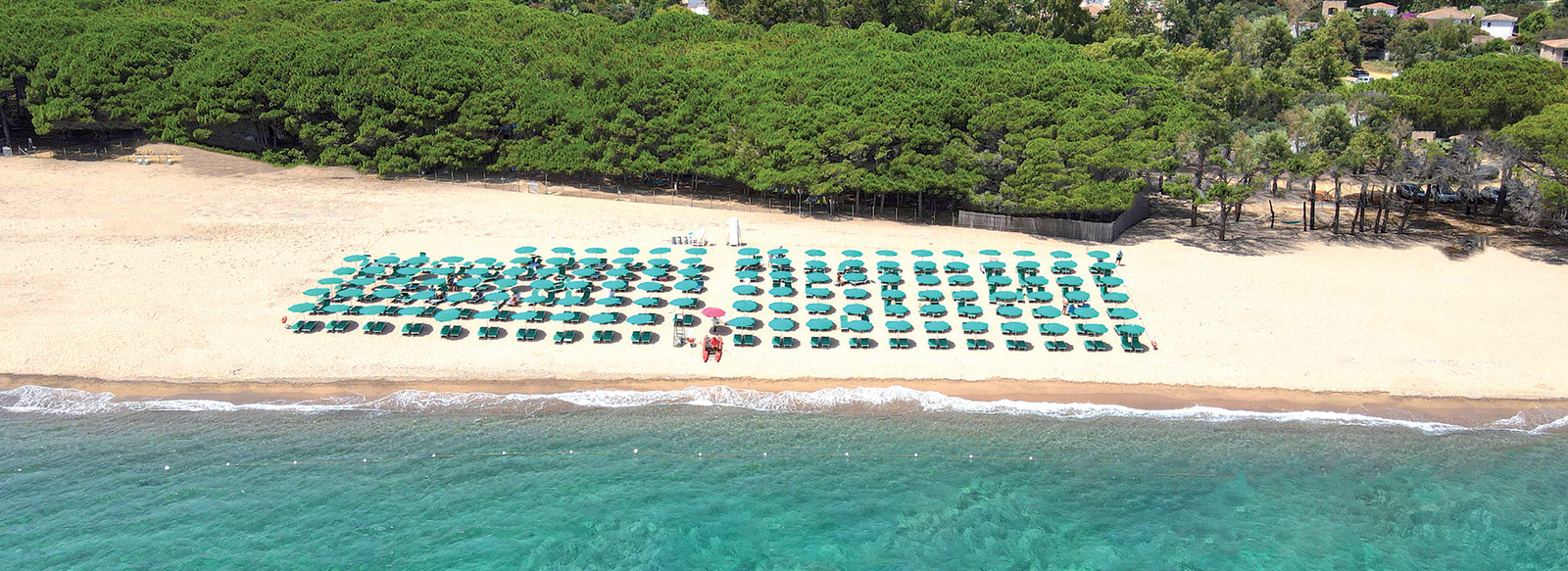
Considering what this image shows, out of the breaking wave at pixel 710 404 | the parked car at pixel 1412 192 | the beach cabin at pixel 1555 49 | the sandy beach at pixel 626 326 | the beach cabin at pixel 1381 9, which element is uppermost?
the beach cabin at pixel 1381 9

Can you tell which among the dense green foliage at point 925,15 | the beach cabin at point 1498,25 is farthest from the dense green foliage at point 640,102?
the beach cabin at point 1498,25

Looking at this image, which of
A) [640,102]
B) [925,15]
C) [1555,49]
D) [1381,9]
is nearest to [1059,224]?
[640,102]

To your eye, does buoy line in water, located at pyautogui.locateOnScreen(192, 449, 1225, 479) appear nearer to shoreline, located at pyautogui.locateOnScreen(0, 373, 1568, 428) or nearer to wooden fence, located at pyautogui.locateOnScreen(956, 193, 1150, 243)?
shoreline, located at pyautogui.locateOnScreen(0, 373, 1568, 428)

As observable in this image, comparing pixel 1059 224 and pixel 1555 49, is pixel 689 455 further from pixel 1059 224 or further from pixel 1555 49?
pixel 1555 49

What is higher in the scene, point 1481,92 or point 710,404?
point 1481,92

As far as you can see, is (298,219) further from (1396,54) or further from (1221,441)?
(1396,54)

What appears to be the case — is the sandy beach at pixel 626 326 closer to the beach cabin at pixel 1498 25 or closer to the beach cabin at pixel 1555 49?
the beach cabin at pixel 1555 49
